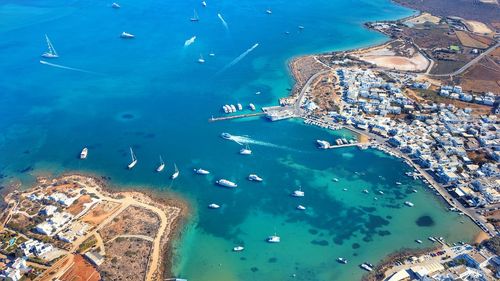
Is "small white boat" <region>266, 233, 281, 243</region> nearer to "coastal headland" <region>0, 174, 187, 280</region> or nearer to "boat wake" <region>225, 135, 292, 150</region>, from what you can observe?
"coastal headland" <region>0, 174, 187, 280</region>

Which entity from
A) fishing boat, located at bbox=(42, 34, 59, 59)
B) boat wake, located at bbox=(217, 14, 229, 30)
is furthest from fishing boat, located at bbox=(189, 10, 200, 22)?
fishing boat, located at bbox=(42, 34, 59, 59)

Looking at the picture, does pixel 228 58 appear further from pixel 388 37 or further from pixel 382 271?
pixel 382 271

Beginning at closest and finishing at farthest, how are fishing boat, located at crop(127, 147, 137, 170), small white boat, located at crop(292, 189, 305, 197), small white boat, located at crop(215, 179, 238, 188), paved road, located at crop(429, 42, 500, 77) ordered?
small white boat, located at crop(292, 189, 305, 197) → small white boat, located at crop(215, 179, 238, 188) → fishing boat, located at crop(127, 147, 137, 170) → paved road, located at crop(429, 42, 500, 77)

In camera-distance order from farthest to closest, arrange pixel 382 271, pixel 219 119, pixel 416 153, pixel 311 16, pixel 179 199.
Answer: pixel 311 16 < pixel 219 119 < pixel 416 153 < pixel 179 199 < pixel 382 271

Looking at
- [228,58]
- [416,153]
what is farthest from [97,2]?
[416,153]

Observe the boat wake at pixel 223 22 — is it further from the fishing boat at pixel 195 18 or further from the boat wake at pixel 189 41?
the boat wake at pixel 189 41

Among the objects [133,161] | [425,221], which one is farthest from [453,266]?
[133,161]
